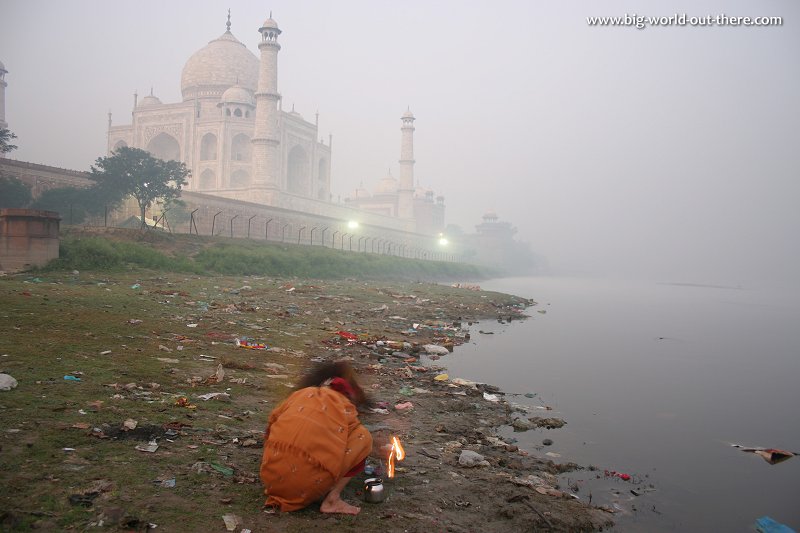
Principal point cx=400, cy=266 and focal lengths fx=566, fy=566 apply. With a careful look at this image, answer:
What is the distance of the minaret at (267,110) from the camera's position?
36.4 m

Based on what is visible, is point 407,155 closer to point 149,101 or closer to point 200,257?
point 149,101

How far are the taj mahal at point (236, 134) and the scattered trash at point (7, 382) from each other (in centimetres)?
3349

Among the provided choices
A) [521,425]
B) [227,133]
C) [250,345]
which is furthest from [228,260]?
[227,133]

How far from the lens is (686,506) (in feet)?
13.0

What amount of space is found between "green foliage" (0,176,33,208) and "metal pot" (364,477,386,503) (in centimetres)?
2315

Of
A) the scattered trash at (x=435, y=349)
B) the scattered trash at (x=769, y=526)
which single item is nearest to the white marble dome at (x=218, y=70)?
the scattered trash at (x=435, y=349)

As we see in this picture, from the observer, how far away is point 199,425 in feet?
13.5

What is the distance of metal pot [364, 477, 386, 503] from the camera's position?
128 inches

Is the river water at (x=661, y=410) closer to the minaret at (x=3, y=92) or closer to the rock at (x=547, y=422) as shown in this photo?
the rock at (x=547, y=422)

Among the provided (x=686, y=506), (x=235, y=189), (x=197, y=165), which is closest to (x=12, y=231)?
(x=686, y=506)

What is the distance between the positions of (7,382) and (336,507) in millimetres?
2731

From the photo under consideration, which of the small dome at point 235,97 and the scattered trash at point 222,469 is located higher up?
the small dome at point 235,97

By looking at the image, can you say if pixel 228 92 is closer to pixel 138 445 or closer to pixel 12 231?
pixel 12 231

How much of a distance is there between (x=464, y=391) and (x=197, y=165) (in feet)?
133
